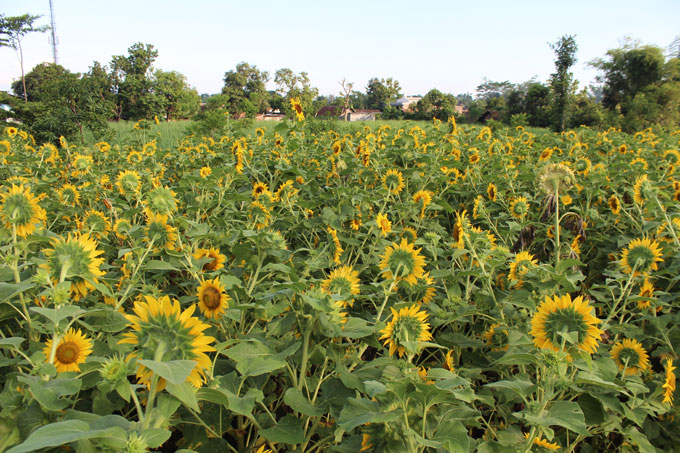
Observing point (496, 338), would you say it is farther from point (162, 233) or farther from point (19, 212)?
point (19, 212)

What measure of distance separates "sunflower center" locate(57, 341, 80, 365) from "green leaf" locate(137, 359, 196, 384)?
636 millimetres

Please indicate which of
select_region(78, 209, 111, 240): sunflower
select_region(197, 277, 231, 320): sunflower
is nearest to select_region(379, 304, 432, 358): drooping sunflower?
select_region(197, 277, 231, 320): sunflower

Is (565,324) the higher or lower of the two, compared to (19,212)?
lower

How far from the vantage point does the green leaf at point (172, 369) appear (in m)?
0.49

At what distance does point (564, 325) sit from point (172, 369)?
2.92 feet

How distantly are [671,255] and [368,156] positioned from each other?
6.58ft

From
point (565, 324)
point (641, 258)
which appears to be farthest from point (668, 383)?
point (565, 324)

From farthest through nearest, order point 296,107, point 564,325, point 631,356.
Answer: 1. point 296,107
2. point 631,356
3. point 564,325

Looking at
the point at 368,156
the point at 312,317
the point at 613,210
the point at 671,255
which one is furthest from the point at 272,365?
the point at 613,210

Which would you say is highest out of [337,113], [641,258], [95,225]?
[337,113]

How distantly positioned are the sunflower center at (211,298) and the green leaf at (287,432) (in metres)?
0.40

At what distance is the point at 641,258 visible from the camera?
152cm

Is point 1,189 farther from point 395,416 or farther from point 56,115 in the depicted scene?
point 56,115

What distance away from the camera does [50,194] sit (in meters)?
2.77
